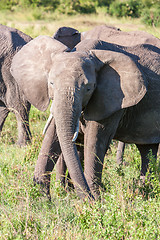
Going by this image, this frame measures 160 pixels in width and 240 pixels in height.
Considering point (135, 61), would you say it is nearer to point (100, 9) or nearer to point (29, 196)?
point (29, 196)

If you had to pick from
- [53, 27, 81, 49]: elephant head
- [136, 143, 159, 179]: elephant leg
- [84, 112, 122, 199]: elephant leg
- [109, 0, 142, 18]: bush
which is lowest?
[109, 0, 142, 18]: bush

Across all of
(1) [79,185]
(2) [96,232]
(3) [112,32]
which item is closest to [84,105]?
(1) [79,185]

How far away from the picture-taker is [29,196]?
12.0 feet

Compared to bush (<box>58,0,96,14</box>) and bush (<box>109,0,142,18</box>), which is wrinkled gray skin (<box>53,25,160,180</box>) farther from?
bush (<box>58,0,96,14</box>)

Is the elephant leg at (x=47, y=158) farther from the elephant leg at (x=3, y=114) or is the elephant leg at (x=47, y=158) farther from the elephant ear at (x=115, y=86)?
the elephant leg at (x=3, y=114)

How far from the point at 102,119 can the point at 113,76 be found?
35 cm

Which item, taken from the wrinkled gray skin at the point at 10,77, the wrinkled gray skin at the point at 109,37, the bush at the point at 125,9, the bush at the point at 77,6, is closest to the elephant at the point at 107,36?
the wrinkled gray skin at the point at 109,37

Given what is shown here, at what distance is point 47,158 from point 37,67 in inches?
28.2

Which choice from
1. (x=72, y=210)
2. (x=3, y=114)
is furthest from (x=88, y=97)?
(x=3, y=114)

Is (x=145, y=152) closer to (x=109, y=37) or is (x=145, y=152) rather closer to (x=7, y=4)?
(x=109, y=37)

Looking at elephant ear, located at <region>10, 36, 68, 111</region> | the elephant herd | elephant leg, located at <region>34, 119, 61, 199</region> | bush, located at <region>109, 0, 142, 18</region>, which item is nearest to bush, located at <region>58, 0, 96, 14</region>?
bush, located at <region>109, 0, 142, 18</region>

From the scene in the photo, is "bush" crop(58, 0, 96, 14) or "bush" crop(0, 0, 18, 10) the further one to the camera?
"bush" crop(0, 0, 18, 10)

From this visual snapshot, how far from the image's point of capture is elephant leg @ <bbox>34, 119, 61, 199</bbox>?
3.78 m

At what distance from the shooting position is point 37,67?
12.2ft
